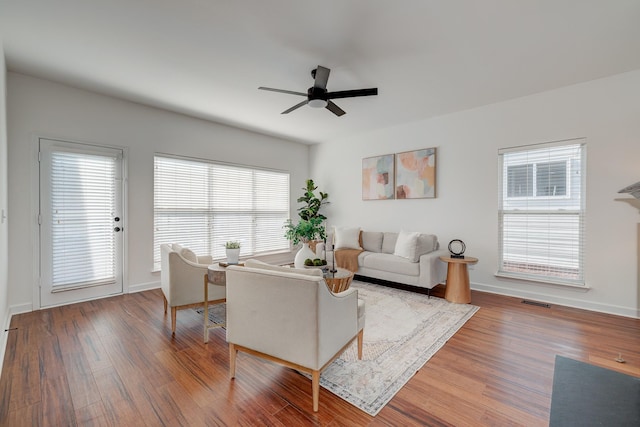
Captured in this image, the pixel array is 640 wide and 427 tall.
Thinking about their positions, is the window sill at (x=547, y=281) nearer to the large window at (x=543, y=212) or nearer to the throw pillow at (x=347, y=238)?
the large window at (x=543, y=212)

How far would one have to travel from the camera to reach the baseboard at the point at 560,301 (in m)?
3.29

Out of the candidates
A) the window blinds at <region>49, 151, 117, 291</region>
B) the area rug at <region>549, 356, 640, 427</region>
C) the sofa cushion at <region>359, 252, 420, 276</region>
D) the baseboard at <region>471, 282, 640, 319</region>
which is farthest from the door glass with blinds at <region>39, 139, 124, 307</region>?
the baseboard at <region>471, 282, 640, 319</region>

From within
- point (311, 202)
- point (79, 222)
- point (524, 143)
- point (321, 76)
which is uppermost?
point (321, 76)

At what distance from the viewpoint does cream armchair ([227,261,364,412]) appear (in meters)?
1.72

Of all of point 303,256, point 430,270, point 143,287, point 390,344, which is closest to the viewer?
point 390,344

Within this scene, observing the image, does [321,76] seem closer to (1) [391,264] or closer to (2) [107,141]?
(1) [391,264]

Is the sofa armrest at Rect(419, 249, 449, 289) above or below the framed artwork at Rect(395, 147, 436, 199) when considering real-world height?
below

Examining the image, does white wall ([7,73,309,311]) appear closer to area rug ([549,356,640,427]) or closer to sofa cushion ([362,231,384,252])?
sofa cushion ([362,231,384,252])

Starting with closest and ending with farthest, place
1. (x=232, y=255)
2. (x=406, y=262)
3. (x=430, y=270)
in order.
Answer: (x=232, y=255) < (x=430, y=270) < (x=406, y=262)

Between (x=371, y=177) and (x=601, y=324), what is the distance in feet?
12.9

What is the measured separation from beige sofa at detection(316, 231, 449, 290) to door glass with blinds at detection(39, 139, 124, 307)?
3253 mm

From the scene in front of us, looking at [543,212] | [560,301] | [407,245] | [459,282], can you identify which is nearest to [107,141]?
[407,245]

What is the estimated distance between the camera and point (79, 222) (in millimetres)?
3771

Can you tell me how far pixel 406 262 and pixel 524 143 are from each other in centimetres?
246
